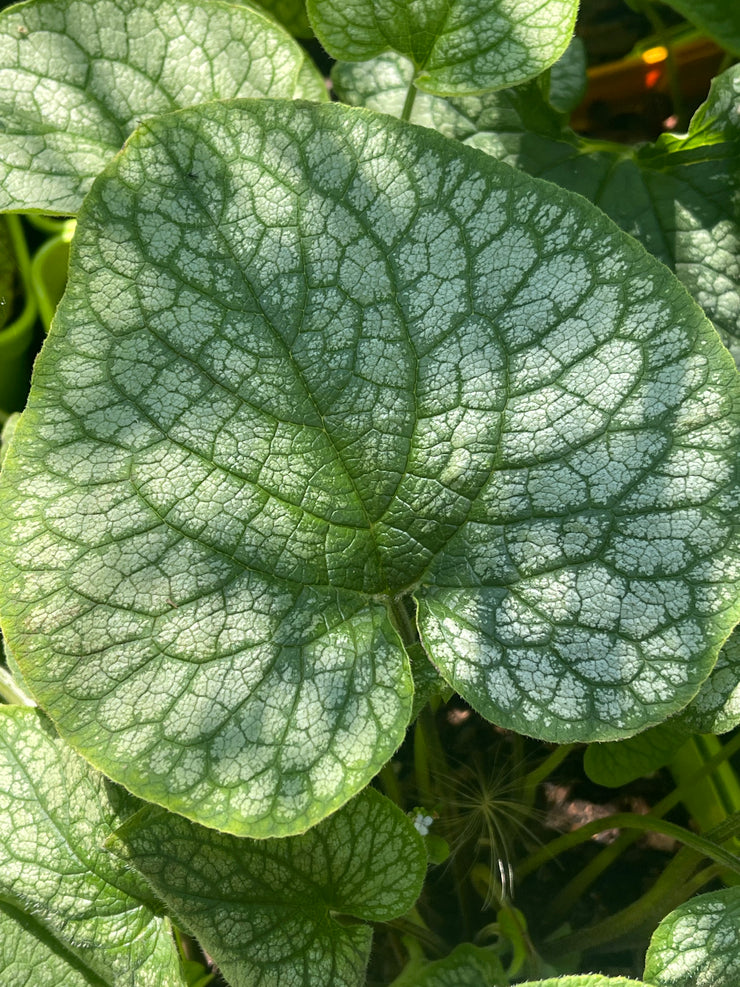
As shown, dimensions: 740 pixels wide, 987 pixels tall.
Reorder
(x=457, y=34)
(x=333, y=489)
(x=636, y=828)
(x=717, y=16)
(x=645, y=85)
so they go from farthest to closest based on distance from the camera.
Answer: (x=645, y=85), (x=717, y=16), (x=636, y=828), (x=457, y=34), (x=333, y=489)

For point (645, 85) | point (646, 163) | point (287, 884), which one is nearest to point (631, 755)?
point (287, 884)

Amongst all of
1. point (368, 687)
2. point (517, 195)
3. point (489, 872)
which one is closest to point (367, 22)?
point (517, 195)

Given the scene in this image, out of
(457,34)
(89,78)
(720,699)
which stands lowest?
(720,699)

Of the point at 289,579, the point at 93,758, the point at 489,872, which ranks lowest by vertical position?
the point at 489,872

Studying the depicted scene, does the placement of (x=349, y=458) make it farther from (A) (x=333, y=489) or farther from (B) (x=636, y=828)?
(B) (x=636, y=828)

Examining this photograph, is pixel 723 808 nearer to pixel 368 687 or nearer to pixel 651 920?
pixel 651 920

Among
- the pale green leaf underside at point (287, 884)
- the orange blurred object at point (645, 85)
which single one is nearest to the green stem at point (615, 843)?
the pale green leaf underside at point (287, 884)

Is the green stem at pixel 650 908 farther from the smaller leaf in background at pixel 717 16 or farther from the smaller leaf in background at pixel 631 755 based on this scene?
the smaller leaf in background at pixel 717 16
